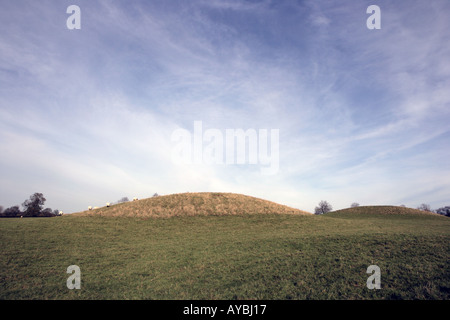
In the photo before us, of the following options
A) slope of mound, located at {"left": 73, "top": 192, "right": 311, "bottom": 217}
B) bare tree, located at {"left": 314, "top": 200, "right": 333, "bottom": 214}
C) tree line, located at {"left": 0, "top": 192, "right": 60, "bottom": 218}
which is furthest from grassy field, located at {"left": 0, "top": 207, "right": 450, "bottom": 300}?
bare tree, located at {"left": 314, "top": 200, "right": 333, "bottom": 214}

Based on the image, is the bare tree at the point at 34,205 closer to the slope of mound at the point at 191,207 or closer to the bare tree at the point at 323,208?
the slope of mound at the point at 191,207

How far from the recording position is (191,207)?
4538 cm

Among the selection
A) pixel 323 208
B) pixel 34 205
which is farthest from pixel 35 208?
pixel 323 208

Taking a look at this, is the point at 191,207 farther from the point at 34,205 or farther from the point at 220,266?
→ the point at 34,205

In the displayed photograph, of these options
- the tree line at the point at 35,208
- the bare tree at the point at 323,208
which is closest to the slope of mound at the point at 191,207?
the tree line at the point at 35,208

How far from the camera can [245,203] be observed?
49750 millimetres

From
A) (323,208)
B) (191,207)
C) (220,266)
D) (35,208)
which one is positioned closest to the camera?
(220,266)

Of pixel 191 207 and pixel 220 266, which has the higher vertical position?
pixel 191 207

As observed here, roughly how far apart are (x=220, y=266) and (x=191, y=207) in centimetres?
3040

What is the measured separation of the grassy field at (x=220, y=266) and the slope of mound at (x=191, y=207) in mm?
15894
